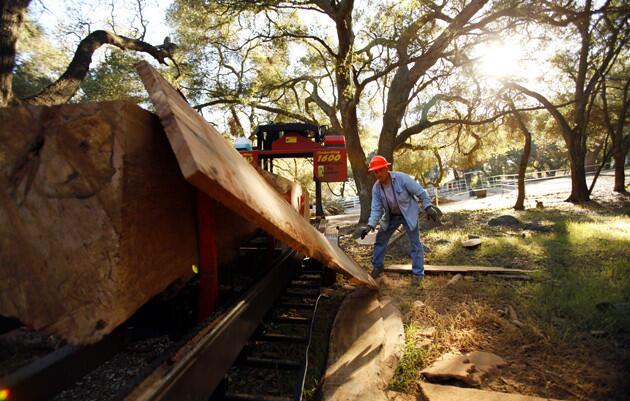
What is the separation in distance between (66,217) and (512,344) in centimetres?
296

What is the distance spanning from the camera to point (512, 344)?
2.51 meters

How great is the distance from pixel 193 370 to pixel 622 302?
377 centimetres

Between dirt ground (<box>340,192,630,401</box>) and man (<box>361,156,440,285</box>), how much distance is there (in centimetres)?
63

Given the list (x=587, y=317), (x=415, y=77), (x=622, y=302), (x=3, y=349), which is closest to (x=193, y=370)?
(x=3, y=349)

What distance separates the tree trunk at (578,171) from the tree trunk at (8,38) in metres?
17.5

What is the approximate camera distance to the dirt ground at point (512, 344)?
2.01 m

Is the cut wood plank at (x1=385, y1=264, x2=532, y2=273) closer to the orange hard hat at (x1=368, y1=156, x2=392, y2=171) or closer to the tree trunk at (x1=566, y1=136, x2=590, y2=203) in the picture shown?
the orange hard hat at (x1=368, y1=156, x2=392, y2=171)

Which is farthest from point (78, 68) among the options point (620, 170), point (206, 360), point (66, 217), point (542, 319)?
point (620, 170)

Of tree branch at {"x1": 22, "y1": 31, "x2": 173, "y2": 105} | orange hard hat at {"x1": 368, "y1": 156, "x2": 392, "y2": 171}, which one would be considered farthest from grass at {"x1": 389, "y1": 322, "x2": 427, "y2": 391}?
tree branch at {"x1": 22, "y1": 31, "x2": 173, "y2": 105}

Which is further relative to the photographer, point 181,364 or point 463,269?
point 463,269

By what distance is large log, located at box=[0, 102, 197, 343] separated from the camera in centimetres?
105

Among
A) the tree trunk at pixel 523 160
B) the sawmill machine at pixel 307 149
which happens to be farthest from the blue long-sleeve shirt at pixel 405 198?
the tree trunk at pixel 523 160

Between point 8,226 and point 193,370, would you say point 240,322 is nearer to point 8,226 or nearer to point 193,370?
point 193,370

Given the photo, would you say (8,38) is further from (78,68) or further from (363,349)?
(363,349)
